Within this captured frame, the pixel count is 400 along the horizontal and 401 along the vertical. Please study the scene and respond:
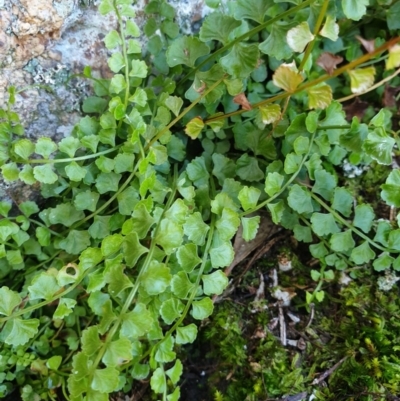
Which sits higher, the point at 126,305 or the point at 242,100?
the point at 242,100

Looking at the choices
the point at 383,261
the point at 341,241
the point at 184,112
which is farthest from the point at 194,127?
the point at 383,261

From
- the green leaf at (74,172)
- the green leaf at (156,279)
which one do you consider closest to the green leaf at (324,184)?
the green leaf at (156,279)

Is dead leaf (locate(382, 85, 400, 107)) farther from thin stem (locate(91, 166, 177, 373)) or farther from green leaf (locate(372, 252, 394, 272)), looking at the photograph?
thin stem (locate(91, 166, 177, 373))

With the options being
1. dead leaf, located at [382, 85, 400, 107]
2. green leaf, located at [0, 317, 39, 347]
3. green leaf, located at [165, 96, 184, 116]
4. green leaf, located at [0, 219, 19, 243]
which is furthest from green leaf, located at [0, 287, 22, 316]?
dead leaf, located at [382, 85, 400, 107]

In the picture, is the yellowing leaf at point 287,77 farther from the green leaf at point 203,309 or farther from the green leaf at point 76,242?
the green leaf at point 76,242

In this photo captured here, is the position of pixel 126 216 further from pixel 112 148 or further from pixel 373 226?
pixel 373 226

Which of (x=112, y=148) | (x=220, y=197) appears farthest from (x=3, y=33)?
(x=220, y=197)

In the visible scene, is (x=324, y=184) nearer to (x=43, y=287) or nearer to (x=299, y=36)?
(x=299, y=36)
